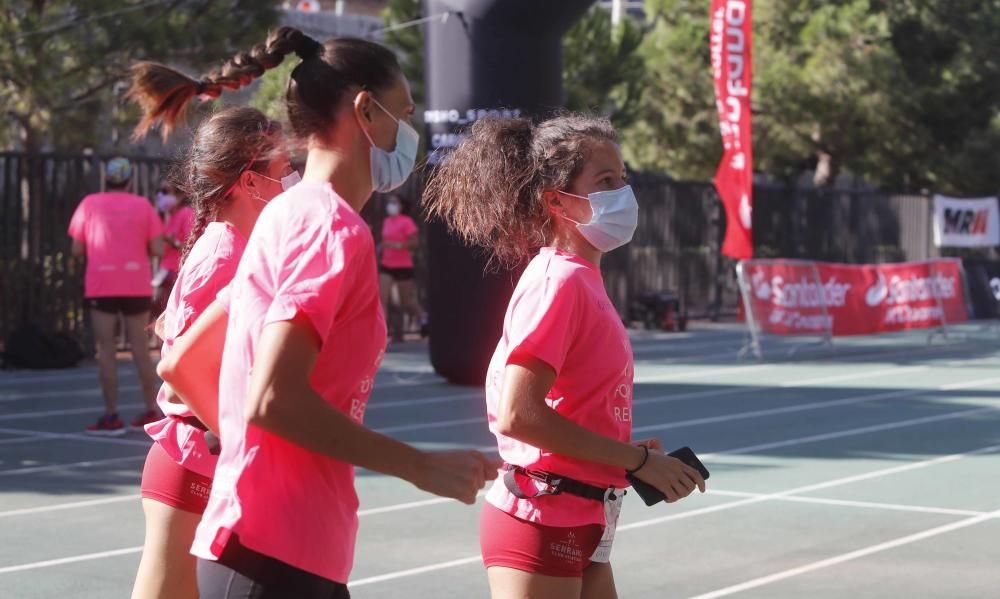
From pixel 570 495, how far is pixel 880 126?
98.7ft

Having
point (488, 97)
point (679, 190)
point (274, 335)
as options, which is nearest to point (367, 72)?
point (274, 335)

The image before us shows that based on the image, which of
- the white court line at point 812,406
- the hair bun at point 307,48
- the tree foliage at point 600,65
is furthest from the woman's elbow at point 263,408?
the tree foliage at point 600,65

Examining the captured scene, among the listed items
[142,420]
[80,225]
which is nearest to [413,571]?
[142,420]

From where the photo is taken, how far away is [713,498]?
350 inches

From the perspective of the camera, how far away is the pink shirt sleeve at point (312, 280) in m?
2.64

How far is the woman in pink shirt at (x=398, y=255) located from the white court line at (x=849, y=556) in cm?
1246

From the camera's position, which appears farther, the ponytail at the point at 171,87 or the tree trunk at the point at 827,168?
the tree trunk at the point at 827,168

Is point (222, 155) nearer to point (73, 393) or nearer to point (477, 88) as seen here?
point (477, 88)

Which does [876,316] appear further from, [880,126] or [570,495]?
[570,495]

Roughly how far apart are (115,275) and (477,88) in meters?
4.26

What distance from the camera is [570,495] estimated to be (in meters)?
3.54

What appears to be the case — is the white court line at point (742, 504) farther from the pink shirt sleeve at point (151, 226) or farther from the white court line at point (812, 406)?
the pink shirt sleeve at point (151, 226)

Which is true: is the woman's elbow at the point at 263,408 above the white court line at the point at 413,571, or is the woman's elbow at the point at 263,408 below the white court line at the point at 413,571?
above

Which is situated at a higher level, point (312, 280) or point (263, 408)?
point (312, 280)
